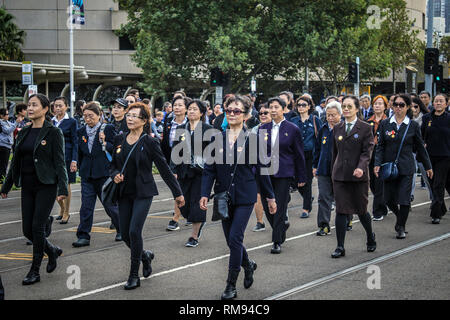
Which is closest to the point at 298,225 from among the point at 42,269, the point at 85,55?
the point at 42,269

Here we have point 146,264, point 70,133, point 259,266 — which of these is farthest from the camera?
point 70,133

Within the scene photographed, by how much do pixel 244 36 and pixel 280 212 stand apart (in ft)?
79.9

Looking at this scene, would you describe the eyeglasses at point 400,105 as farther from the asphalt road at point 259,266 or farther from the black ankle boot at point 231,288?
the black ankle boot at point 231,288

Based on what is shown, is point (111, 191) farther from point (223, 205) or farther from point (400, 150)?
point (400, 150)

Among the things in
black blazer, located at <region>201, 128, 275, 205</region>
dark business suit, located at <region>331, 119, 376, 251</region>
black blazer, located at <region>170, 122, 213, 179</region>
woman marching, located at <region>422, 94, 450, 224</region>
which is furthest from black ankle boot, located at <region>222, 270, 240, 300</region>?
woman marching, located at <region>422, 94, 450, 224</region>

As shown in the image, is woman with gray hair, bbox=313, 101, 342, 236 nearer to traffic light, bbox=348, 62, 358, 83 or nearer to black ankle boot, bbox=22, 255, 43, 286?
black ankle boot, bbox=22, 255, 43, 286

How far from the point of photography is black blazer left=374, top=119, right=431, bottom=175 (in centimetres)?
998

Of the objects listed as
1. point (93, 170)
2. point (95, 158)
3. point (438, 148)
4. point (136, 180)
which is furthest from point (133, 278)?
point (438, 148)

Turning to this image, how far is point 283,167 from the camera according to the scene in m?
9.05

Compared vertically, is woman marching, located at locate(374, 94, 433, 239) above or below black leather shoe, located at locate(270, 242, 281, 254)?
above

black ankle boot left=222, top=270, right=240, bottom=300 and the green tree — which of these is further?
the green tree

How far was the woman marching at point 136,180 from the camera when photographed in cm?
695

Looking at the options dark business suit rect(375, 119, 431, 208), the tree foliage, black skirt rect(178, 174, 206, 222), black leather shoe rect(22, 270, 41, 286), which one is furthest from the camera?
the tree foliage

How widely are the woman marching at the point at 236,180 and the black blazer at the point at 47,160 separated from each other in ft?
5.30
